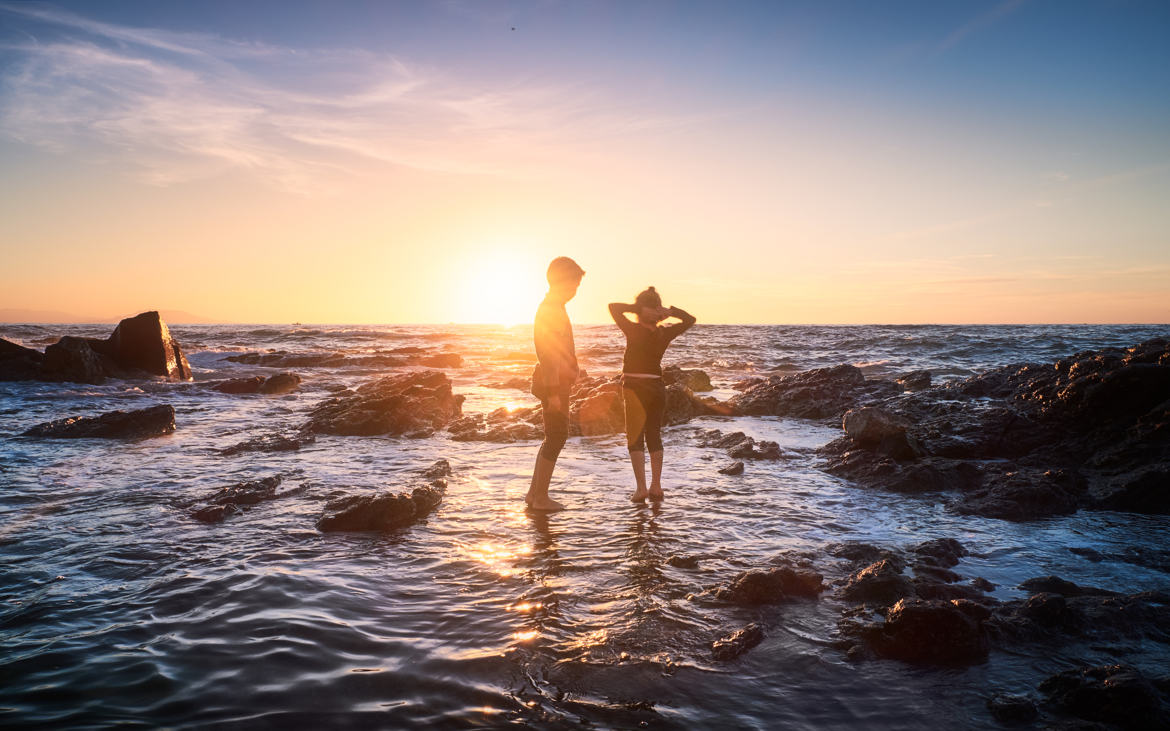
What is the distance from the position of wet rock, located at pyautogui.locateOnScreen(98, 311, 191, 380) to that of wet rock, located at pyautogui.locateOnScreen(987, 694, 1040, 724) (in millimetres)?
22784

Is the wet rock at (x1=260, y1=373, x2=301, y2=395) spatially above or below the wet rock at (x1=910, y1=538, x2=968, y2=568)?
above

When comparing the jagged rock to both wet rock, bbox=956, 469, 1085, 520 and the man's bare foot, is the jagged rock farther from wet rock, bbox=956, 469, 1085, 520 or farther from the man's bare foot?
the man's bare foot

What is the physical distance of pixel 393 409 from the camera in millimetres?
11961

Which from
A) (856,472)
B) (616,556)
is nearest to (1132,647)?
(616,556)

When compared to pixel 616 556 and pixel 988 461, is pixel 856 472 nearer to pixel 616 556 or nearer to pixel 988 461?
pixel 988 461

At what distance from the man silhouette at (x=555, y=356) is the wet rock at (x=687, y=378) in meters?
8.73

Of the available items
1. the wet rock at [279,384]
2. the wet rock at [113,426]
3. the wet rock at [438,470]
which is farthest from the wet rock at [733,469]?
the wet rock at [279,384]

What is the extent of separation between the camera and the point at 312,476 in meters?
7.57

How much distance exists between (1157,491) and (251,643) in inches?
324

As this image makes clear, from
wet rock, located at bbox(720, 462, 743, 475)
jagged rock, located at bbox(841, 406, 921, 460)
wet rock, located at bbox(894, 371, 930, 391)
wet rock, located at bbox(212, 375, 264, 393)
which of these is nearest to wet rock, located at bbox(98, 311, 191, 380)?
wet rock, located at bbox(212, 375, 264, 393)

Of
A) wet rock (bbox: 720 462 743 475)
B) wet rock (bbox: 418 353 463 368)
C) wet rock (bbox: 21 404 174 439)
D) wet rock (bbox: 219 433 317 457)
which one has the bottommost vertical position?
wet rock (bbox: 720 462 743 475)

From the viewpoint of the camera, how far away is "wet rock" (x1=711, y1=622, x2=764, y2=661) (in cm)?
332

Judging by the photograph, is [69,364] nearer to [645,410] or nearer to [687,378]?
[687,378]

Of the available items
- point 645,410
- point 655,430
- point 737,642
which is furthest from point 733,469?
point 737,642
